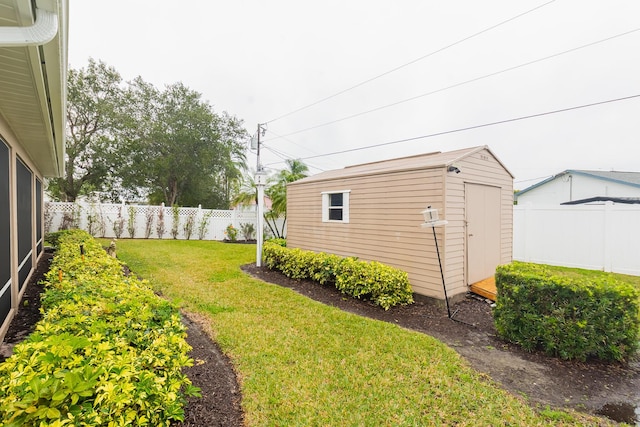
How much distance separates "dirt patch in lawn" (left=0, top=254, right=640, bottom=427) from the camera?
243 cm

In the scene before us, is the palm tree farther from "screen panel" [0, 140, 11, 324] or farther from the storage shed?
"screen panel" [0, 140, 11, 324]

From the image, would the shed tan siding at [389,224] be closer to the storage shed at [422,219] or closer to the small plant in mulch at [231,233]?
the storage shed at [422,219]

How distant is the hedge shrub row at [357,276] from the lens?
16.2 ft

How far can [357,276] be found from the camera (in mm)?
5281

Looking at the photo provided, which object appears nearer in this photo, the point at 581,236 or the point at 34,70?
the point at 34,70

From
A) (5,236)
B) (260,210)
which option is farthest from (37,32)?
(260,210)

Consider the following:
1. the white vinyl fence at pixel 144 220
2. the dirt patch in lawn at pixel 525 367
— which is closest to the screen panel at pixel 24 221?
the dirt patch in lawn at pixel 525 367

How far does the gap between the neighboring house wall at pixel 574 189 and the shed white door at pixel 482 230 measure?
37.2 ft

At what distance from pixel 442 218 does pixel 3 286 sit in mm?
6101

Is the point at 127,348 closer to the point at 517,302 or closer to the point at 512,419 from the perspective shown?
the point at 512,419

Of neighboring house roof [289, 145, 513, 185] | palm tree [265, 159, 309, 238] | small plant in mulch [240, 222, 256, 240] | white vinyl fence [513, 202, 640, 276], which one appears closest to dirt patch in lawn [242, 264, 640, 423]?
neighboring house roof [289, 145, 513, 185]

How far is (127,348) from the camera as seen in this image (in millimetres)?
1664

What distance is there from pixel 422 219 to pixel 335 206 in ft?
8.06

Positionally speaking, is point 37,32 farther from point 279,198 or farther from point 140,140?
point 140,140
